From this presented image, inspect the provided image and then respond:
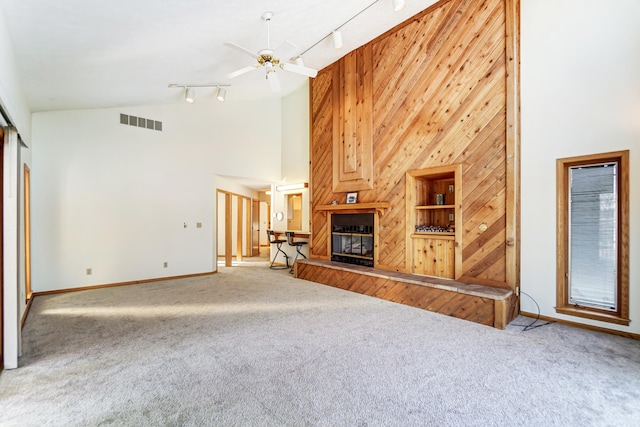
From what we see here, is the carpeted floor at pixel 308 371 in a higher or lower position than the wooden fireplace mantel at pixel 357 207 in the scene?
lower

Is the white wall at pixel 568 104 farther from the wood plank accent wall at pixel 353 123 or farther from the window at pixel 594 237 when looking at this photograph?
the wood plank accent wall at pixel 353 123

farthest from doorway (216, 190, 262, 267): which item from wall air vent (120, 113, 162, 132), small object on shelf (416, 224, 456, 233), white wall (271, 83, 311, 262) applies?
small object on shelf (416, 224, 456, 233)

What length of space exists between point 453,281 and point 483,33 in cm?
339

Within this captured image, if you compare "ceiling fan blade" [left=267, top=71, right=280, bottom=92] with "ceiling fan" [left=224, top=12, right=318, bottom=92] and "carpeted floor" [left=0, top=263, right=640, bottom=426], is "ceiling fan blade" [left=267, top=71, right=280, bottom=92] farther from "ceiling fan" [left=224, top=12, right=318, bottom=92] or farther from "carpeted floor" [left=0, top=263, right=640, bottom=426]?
"carpeted floor" [left=0, top=263, right=640, bottom=426]

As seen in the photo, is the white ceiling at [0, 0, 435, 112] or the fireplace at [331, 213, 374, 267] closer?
the white ceiling at [0, 0, 435, 112]

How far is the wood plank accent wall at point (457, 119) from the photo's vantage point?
3924 millimetres

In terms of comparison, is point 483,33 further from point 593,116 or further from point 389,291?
point 389,291

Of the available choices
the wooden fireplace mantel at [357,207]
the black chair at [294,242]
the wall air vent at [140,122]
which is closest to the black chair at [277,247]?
the black chair at [294,242]

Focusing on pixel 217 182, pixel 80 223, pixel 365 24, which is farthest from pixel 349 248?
pixel 80 223

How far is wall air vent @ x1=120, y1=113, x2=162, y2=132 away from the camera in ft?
19.0

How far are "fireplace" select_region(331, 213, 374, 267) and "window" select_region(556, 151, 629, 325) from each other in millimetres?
2746

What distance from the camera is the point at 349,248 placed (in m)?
6.13

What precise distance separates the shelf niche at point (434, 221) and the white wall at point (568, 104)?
80 centimetres

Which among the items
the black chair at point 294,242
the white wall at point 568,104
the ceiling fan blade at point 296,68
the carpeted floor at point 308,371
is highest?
the ceiling fan blade at point 296,68
